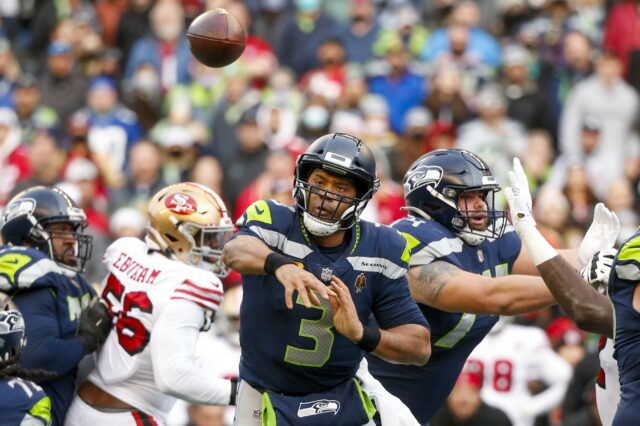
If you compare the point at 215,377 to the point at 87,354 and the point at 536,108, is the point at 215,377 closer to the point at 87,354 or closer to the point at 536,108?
the point at 87,354

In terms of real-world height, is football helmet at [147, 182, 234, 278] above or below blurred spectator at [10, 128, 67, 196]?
above

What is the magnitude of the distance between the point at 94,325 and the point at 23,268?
46 cm

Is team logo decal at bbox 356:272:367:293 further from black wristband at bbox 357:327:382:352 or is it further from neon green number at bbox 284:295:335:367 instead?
black wristband at bbox 357:327:382:352

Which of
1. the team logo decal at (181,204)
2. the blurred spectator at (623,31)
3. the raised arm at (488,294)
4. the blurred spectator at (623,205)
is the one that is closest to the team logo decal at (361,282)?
the raised arm at (488,294)

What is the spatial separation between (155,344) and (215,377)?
0.35 m

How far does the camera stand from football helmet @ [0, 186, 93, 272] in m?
6.90

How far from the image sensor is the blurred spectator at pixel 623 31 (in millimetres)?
14227

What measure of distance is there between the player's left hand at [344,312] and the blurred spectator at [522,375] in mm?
4831

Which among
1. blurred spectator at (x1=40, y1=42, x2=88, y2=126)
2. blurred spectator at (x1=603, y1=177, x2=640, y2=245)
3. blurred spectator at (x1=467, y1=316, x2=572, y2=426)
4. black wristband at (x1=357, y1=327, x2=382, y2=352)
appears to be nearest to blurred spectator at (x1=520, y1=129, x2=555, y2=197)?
blurred spectator at (x1=603, y1=177, x2=640, y2=245)

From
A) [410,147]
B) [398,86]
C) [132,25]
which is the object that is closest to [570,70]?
[398,86]

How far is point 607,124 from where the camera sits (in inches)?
524

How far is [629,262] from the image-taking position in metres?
5.32

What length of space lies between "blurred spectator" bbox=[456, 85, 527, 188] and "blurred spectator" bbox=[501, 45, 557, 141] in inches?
10.7

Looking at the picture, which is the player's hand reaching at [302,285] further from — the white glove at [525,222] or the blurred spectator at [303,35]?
the blurred spectator at [303,35]
